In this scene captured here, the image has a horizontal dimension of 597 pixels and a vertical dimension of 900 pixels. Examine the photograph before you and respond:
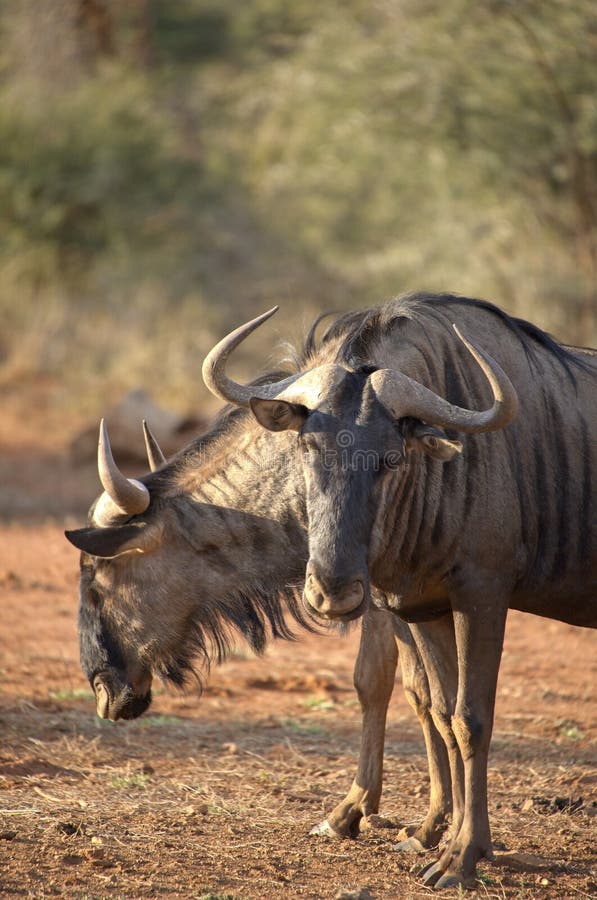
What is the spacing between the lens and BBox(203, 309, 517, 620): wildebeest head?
12.8 feet

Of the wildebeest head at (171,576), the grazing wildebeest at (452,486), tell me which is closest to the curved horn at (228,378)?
the grazing wildebeest at (452,486)

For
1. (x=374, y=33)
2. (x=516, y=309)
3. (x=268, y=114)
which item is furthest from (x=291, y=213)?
(x=516, y=309)

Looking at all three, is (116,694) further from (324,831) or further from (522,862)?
(522,862)

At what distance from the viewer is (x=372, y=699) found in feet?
16.6

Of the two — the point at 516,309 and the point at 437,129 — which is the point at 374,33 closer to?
the point at 437,129

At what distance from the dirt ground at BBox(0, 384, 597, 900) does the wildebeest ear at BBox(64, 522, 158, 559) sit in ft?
3.37

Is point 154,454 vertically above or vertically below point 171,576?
above

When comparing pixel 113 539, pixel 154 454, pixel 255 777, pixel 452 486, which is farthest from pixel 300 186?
pixel 452 486

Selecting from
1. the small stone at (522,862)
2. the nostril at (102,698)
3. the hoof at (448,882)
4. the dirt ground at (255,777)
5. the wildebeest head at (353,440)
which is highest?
the wildebeest head at (353,440)

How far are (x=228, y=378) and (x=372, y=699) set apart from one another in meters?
1.50

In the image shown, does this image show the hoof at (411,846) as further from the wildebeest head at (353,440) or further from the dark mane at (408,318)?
the dark mane at (408,318)

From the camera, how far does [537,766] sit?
5.78m

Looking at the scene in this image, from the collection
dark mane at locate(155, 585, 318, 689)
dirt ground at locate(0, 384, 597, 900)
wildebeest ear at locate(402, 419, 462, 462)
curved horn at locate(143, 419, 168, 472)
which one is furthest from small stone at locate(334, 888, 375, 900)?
curved horn at locate(143, 419, 168, 472)

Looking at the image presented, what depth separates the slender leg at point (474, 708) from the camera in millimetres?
4262
